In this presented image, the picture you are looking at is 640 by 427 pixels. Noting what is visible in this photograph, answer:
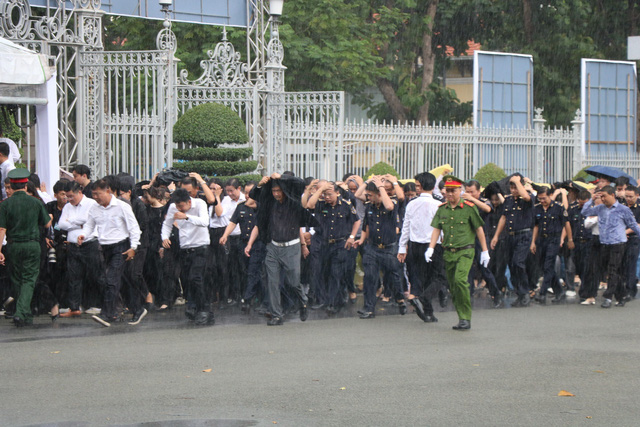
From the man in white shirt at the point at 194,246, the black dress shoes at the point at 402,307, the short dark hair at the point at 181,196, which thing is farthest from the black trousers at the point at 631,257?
the short dark hair at the point at 181,196

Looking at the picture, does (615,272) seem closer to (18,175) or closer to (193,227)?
(193,227)

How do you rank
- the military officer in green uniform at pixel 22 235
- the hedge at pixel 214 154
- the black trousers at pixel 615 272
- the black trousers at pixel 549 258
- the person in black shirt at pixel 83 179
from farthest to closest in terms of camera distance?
the hedge at pixel 214 154 → the black trousers at pixel 549 258 → the black trousers at pixel 615 272 → the person in black shirt at pixel 83 179 → the military officer in green uniform at pixel 22 235

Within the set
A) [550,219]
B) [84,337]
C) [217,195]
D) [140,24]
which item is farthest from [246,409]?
[140,24]

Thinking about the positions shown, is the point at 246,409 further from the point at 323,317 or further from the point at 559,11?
the point at 559,11

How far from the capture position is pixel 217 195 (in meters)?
14.2

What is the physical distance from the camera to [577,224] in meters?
15.3

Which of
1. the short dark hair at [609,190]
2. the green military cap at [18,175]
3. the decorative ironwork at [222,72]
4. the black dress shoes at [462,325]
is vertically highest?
the decorative ironwork at [222,72]

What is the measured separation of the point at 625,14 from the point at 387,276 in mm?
23859

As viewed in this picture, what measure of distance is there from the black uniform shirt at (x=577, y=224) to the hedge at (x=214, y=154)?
23.3 feet

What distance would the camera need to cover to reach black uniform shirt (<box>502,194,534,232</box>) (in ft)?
47.0

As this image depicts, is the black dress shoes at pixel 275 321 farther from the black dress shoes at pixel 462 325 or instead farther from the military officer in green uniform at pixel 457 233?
the black dress shoes at pixel 462 325

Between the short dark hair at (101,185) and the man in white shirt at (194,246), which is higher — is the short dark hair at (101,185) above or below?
above

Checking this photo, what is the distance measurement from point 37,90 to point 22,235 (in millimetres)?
2571

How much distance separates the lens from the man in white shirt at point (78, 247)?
479 inches
